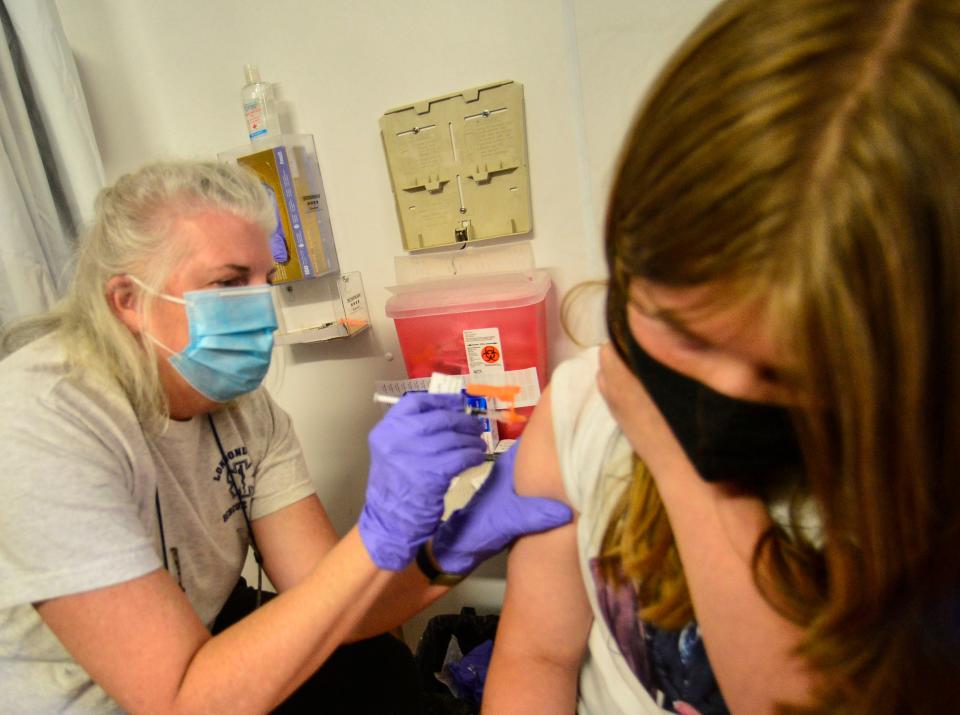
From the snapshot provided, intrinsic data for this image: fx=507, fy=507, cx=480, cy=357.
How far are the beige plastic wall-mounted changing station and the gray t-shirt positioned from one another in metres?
0.63

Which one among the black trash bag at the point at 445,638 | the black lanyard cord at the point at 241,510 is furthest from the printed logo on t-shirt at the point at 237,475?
the black trash bag at the point at 445,638

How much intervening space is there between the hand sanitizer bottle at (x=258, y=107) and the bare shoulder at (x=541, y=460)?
1.00 meters

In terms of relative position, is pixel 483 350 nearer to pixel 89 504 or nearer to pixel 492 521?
pixel 492 521

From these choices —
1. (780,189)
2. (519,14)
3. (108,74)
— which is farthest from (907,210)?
(108,74)

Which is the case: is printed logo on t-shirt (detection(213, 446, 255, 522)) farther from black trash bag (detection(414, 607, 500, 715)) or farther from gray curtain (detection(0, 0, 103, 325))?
black trash bag (detection(414, 607, 500, 715))

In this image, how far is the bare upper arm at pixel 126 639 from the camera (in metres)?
0.71

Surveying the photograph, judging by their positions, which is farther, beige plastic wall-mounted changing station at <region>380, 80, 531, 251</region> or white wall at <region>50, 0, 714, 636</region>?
beige plastic wall-mounted changing station at <region>380, 80, 531, 251</region>

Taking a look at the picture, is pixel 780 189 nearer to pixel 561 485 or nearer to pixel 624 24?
pixel 561 485

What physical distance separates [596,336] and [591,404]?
485mm

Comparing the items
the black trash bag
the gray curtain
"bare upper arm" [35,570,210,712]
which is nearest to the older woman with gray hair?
"bare upper arm" [35,570,210,712]

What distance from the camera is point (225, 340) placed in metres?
0.92

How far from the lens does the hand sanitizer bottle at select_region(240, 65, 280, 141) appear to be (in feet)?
4.06

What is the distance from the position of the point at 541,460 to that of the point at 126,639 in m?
0.64

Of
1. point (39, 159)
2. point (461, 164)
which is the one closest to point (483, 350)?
point (461, 164)
